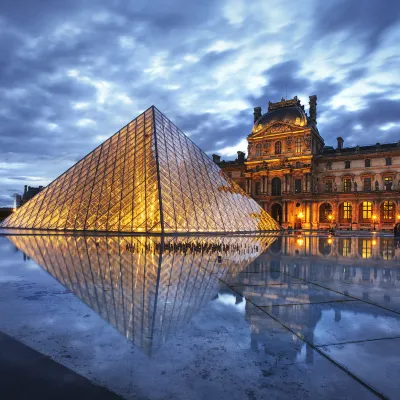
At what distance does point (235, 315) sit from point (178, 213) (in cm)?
1988

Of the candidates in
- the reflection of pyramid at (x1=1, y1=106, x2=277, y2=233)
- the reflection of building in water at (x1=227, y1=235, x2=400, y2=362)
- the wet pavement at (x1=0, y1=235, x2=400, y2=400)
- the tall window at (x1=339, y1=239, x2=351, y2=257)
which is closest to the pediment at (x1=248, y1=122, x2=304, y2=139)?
the reflection of pyramid at (x1=1, y1=106, x2=277, y2=233)

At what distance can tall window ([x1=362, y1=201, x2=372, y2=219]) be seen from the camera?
48094 millimetres

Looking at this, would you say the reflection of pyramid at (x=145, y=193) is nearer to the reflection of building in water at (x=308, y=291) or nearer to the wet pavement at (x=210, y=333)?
the reflection of building in water at (x=308, y=291)

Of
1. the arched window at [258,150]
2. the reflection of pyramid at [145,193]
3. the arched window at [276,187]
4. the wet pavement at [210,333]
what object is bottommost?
the wet pavement at [210,333]

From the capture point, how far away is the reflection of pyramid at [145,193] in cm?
2359

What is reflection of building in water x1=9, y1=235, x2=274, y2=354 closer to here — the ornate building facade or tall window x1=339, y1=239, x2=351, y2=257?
tall window x1=339, y1=239, x2=351, y2=257

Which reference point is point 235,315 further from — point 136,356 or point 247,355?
point 136,356

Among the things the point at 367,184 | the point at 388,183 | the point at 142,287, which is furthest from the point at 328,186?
the point at 142,287

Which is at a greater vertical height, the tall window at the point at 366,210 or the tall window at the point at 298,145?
the tall window at the point at 298,145

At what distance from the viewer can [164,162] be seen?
85.6 ft

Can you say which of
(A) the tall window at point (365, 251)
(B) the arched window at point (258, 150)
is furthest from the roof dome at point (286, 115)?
(A) the tall window at point (365, 251)

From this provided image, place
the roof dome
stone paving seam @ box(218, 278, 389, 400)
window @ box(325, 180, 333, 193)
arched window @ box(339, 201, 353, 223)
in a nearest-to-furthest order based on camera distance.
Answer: stone paving seam @ box(218, 278, 389, 400) < arched window @ box(339, 201, 353, 223) < window @ box(325, 180, 333, 193) < the roof dome

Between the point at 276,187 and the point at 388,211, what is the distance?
15.8 m

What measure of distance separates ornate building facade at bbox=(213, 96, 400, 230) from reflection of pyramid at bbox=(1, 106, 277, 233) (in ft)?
63.8
